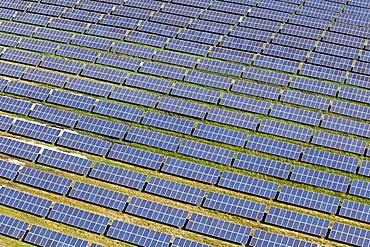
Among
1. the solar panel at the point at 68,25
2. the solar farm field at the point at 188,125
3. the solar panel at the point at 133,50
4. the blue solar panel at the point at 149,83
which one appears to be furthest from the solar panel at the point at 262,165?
the solar panel at the point at 68,25

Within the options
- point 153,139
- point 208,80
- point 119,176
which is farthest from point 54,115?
point 208,80

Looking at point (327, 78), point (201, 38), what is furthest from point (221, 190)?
point (201, 38)

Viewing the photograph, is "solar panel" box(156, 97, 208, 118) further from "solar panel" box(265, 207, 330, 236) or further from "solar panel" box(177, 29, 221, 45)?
"solar panel" box(265, 207, 330, 236)

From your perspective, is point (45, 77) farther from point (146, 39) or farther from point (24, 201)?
point (24, 201)

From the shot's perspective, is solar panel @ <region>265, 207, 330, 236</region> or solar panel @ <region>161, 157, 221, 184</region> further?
solar panel @ <region>161, 157, 221, 184</region>

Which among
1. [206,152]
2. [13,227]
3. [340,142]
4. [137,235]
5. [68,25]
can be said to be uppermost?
[340,142]

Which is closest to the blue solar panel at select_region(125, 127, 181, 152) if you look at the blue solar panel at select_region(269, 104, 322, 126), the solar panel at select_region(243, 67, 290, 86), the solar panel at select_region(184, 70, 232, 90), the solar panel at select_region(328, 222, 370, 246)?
the solar panel at select_region(184, 70, 232, 90)
